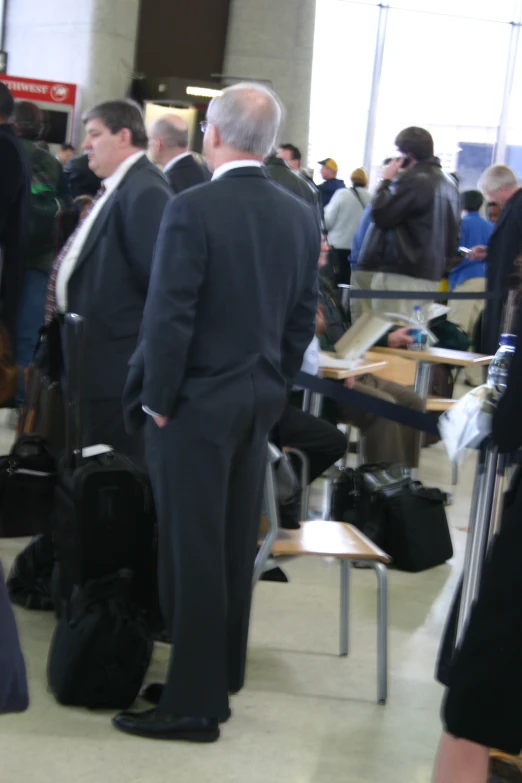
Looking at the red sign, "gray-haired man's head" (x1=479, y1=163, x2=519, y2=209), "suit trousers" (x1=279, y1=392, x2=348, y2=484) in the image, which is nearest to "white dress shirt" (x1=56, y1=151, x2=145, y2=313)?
"suit trousers" (x1=279, y1=392, x2=348, y2=484)

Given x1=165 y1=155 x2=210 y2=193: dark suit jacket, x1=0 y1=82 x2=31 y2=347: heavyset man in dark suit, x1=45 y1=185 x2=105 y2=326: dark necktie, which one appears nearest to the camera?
x1=45 y1=185 x2=105 y2=326: dark necktie

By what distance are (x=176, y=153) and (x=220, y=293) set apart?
84.0 inches

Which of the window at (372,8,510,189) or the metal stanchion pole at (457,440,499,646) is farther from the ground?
the window at (372,8,510,189)

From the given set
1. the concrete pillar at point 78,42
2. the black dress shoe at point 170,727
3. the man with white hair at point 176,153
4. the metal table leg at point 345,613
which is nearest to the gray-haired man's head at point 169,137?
the man with white hair at point 176,153

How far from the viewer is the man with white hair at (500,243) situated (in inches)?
249

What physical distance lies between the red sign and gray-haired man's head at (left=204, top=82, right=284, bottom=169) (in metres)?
8.59

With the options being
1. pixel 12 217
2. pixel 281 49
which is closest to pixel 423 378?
pixel 12 217

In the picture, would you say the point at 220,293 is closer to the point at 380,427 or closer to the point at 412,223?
the point at 380,427

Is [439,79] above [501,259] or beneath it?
above

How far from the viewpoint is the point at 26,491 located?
342 centimetres

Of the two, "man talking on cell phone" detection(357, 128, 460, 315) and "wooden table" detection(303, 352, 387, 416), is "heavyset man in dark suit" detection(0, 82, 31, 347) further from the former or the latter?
"man talking on cell phone" detection(357, 128, 460, 315)

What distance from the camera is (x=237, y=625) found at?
2973mm

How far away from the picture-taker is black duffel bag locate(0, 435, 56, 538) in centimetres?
341

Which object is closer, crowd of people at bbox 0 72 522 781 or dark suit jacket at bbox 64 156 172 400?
crowd of people at bbox 0 72 522 781
